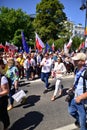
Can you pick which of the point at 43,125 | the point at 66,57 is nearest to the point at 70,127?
the point at 43,125

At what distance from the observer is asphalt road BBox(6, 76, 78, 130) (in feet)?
23.5

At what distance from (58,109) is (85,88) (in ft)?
10.6

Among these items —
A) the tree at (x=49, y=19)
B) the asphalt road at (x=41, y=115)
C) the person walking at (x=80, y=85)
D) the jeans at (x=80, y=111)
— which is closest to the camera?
the person walking at (x=80, y=85)

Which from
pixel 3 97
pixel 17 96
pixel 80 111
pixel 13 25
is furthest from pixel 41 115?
pixel 13 25

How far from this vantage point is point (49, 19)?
187ft

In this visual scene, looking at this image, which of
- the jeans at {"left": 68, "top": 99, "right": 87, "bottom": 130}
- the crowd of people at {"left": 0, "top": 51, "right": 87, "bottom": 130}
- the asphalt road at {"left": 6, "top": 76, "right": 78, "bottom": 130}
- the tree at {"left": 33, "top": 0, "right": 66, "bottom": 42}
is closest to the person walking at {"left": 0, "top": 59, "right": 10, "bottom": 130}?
the crowd of people at {"left": 0, "top": 51, "right": 87, "bottom": 130}

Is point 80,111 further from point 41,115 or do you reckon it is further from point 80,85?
point 41,115

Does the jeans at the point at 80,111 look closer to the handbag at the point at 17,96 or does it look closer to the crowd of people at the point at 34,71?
the crowd of people at the point at 34,71

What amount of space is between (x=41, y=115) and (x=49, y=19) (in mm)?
49872

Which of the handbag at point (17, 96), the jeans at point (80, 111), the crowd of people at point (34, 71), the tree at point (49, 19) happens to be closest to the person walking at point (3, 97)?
the crowd of people at point (34, 71)

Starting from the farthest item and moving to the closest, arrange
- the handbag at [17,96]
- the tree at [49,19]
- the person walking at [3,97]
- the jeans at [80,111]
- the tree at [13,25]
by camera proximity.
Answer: the tree at [49,19]
the tree at [13,25]
the handbag at [17,96]
the person walking at [3,97]
the jeans at [80,111]

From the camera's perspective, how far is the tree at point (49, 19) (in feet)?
179

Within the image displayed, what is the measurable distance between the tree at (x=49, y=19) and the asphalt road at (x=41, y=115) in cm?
4381

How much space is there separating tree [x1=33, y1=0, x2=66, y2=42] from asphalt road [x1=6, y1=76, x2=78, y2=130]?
4381 cm
